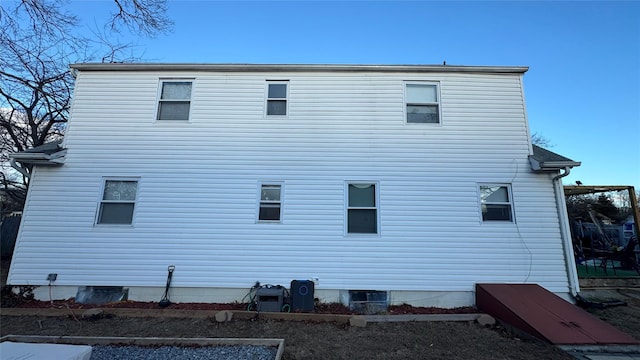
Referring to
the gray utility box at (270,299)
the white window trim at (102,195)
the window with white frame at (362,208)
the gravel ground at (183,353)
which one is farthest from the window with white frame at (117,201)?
the window with white frame at (362,208)

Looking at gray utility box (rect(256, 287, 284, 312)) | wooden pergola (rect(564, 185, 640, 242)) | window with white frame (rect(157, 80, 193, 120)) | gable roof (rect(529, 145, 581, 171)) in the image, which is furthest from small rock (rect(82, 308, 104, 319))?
wooden pergola (rect(564, 185, 640, 242))

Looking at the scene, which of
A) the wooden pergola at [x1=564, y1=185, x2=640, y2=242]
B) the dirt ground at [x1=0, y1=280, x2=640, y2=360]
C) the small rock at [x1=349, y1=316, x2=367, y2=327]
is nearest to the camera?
the dirt ground at [x1=0, y1=280, x2=640, y2=360]

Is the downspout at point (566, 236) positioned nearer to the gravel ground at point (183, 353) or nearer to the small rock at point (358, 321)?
the small rock at point (358, 321)

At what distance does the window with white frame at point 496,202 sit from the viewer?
5.99 meters

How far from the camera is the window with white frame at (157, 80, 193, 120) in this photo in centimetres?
655

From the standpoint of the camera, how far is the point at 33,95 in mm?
9789

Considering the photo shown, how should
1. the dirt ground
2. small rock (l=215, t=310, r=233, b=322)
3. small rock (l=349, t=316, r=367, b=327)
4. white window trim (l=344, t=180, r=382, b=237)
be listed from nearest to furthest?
1. the dirt ground
2. small rock (l=349, t=316, r=367, b=327)
3. small rock (l=215, t=310, r=233, b=322)
4. white window trim (l=344, t=180, r=382, b=237)

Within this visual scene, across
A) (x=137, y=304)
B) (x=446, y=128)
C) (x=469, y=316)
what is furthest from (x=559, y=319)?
(x=137, y=304)

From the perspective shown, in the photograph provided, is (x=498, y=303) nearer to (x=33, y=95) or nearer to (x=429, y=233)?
(x=429, y=233)

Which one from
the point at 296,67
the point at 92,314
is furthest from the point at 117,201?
the point at 296,67

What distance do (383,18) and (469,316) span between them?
807 cm

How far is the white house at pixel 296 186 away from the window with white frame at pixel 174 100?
3cm

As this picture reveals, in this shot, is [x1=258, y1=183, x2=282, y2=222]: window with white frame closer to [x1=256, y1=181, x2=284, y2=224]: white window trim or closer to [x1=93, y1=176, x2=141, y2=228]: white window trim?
[x1=256, y1=181, x2=284, y2=224]: white window trim

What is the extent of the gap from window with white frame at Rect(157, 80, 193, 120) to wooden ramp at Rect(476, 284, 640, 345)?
781 centimetres
